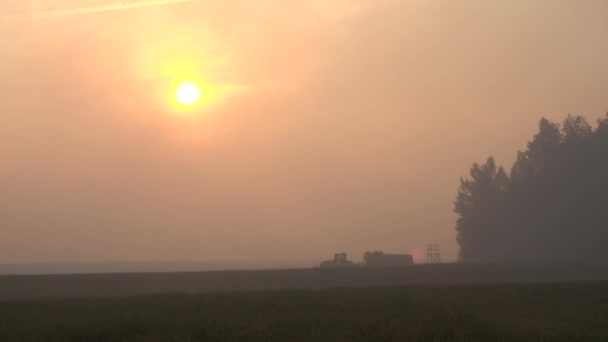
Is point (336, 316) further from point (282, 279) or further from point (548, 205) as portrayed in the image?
point (548, 205)

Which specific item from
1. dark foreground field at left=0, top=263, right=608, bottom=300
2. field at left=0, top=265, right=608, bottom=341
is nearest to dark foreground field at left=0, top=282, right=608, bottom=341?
field at left=0, top=265, right=608, bottom=341

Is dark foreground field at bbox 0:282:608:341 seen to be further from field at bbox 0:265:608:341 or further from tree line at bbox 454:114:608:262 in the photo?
tree line at bbox 454:114:608:262

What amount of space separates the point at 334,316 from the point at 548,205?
63.1 meters

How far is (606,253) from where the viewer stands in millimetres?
73500

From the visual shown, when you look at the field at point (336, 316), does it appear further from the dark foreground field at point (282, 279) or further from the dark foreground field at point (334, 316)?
the dark foreground field at point (282, 279)

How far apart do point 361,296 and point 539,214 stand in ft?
185

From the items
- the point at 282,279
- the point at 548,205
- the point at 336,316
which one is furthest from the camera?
the point at 548,205

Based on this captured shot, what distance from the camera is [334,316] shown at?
934 inches

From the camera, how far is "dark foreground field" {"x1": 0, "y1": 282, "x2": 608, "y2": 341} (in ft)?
65.7

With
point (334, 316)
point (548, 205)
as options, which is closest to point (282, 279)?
point (334, 316)

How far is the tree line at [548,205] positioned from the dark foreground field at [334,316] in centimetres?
4333

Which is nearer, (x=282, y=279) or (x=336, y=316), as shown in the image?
(x=336, y=316)

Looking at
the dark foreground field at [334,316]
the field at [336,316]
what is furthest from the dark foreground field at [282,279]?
the dark foreground field at [334,316]

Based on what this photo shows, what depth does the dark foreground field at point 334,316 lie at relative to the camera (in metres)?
20.0
